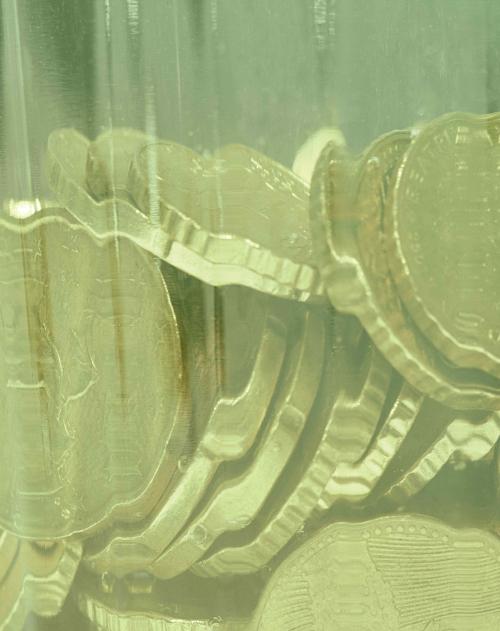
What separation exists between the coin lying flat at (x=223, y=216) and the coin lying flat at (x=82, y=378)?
0.03 m

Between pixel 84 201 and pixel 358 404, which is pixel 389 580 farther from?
pixel 84 201

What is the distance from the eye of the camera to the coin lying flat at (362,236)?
1.81 ft

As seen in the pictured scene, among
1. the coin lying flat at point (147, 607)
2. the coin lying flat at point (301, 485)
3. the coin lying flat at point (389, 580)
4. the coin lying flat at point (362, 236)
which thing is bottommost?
the coin lying flat at point (147, 607)

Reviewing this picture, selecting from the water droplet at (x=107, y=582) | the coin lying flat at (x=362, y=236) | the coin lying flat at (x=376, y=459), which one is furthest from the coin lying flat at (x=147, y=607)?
the coin lying flat at (x=362, y=236)

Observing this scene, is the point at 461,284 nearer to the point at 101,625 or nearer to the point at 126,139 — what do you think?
the point at 126,139

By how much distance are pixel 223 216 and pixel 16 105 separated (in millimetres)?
177

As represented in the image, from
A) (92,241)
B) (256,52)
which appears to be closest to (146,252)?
(92,241)

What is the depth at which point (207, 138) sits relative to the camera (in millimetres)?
562

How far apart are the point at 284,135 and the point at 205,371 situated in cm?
17

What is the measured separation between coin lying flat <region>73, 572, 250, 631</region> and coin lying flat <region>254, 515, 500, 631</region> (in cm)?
4

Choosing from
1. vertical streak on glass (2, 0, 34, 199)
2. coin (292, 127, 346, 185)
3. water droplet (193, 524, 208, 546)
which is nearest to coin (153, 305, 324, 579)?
water droplet (193, 524, 208, 546)

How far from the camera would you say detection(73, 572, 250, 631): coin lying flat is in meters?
0.61

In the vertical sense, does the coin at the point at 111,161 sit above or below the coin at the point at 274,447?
above

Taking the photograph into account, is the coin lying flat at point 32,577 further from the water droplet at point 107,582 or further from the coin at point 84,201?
the coin at point 84,201
